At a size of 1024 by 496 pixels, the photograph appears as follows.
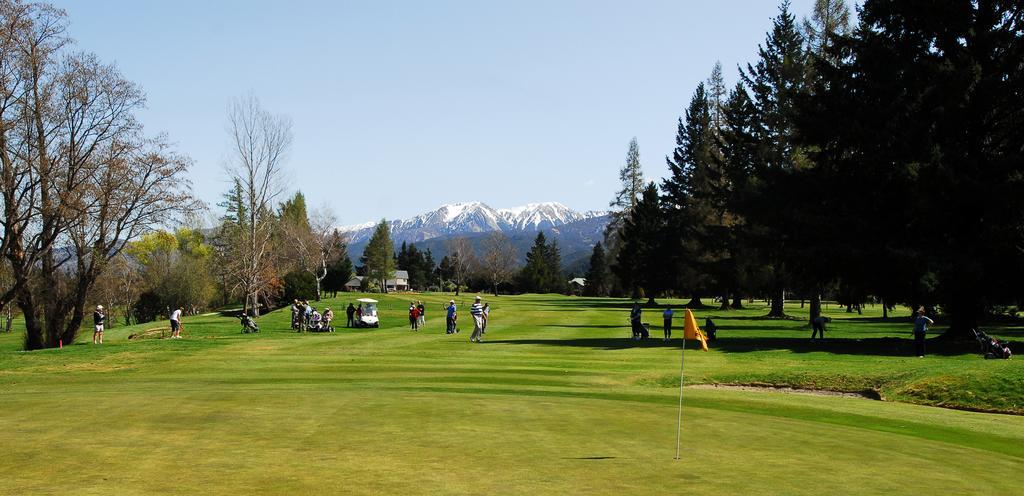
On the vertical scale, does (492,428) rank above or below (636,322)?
below

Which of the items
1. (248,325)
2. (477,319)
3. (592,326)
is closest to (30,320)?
(248,325)

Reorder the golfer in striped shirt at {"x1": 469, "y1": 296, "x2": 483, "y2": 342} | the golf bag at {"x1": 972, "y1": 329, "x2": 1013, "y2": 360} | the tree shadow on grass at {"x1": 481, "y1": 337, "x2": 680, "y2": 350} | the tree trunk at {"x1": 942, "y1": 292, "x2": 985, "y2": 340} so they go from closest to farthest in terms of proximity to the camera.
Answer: the golf bag at {"x1": 972, "y1": 329, "x2": 1013, "y2": 360}, the tree trunk at {"x1": 942, "y1": 292, "x2": 985, "y2": 340}, the tree shadow on grass at {"x1": 481, "y1": 337, "x2": 680, "y2": 350}, the golfer in striped shirt at {"x1": 469, "y1": 296, "x2": 483, "y2": 342}

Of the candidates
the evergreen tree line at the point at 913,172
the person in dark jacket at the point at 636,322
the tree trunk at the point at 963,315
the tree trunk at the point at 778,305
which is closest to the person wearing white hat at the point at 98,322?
the person in dark jacket at the point at 636,322

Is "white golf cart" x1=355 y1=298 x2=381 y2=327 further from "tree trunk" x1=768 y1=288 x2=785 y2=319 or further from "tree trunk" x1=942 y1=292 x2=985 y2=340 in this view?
"tree trunk" x1=942 y1=292 x2=985 y2=340

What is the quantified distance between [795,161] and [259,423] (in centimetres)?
5098

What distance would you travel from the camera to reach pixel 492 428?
12477 millimetres

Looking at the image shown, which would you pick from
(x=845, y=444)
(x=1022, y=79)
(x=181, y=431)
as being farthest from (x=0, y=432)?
(x=1022, y=79)

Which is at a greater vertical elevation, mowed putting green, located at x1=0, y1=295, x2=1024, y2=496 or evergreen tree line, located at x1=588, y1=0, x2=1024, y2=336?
evergreen tree line, located at x1=588, y1=0, x2=1024, y2=336

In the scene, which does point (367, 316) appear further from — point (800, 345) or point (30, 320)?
point (800, 345)

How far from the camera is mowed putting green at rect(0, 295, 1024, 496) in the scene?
29.1 ft

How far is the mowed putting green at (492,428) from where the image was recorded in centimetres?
888

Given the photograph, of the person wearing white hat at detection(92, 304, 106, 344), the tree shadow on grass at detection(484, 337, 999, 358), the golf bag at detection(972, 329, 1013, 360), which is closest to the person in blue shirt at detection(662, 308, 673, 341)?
the tree shadow on grass at detection(484, 337, 999, 358)

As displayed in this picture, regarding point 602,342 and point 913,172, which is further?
point 602,342

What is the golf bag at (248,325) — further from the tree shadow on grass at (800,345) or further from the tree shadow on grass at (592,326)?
the tree shadow on grass at (592,326)
